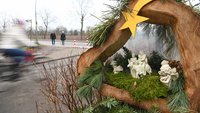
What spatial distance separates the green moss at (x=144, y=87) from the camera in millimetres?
2006

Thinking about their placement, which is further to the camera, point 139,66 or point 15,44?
point 15,44

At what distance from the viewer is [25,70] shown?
8.37 m

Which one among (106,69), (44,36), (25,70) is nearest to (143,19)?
(106,69)

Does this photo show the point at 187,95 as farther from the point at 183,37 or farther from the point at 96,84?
the point at 96,84

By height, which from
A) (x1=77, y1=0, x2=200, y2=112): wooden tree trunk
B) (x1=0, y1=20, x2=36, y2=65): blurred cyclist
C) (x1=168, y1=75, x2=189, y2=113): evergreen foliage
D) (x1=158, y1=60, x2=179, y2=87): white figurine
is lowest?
(x1=0, y1=20, x2=36, y2=65): blurred cyclist

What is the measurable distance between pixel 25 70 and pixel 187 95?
681 centimetres

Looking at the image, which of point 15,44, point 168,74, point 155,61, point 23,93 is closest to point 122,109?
point 168,74

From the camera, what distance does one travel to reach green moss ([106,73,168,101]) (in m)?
2.01

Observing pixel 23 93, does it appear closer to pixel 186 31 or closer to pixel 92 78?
pixel 92 78

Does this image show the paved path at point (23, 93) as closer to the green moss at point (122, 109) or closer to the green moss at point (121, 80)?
the green moss at point (121, 80)

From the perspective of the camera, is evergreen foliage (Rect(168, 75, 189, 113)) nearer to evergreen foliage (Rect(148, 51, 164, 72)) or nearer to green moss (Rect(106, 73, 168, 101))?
green moss (Rect(106, 73, 168, 101))

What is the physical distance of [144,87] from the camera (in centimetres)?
202

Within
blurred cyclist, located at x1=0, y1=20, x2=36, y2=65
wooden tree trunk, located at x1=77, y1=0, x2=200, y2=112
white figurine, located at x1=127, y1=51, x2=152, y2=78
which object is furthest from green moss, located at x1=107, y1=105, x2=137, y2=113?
blurred cyclist, located at x1=0, y1=20, x2=36, y2=65

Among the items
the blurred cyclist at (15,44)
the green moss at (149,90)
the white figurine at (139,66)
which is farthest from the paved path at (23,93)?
the green moss at (149,90)
